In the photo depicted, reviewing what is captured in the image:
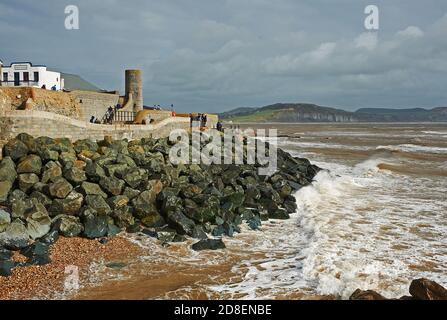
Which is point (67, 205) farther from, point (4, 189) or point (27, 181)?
point (4, 189)

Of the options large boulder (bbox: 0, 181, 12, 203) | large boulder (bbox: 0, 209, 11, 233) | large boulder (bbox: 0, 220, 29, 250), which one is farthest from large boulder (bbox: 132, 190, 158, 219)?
large boulder (bbox: 0, 181, 12, 203)

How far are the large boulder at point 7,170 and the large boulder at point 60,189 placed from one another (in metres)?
1.46

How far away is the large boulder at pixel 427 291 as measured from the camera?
600 centimetres

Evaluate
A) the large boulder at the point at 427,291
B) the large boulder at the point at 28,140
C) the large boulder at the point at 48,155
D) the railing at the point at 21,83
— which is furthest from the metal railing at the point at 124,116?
the large boulder at the point at 427,291

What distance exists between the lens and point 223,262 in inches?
347

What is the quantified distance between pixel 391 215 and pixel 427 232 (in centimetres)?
189

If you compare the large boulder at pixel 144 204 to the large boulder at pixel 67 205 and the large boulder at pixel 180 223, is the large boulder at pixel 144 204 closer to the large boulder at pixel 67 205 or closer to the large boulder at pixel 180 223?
the large boulder at pixel 180 223

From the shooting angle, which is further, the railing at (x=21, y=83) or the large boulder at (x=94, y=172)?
the railing at (x=21, y=83)

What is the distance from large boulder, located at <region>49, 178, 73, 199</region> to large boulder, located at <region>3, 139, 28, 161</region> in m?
2.34

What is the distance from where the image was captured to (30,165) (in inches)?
472

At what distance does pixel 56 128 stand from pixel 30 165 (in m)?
2.86
